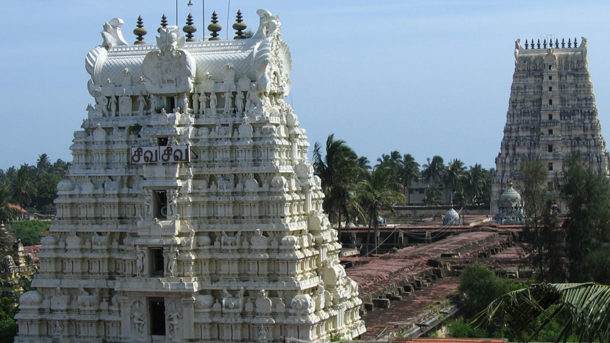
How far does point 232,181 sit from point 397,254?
33.3 metres

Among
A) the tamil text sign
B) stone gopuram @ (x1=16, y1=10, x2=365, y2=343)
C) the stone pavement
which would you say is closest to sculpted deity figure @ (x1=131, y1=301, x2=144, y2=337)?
stone gopuram @ (x1=16, y1=10, x2=365, y2=343)

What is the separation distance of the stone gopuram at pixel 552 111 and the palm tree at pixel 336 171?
5087 centimetres

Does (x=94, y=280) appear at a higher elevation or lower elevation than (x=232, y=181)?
lower

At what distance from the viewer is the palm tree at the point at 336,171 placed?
65.4m

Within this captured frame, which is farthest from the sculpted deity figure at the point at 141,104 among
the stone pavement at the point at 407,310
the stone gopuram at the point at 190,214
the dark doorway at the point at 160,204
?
the stone pavement at the point at 407,310

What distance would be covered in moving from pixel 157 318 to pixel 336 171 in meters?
31.7

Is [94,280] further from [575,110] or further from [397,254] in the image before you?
[575,110]

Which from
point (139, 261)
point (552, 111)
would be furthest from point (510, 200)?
point (139, 261)

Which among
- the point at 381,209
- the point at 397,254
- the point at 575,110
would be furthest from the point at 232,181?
the point at 575,110

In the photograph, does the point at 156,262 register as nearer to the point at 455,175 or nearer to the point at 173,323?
the point at 173,323

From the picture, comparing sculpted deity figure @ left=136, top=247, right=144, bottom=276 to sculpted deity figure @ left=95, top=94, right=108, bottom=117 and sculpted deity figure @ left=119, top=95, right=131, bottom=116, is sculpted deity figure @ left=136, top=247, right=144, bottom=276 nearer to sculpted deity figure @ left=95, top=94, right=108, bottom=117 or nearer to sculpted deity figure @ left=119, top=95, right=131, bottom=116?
sculpted deity figure @ left=119, top=95, right=131, bottom=116

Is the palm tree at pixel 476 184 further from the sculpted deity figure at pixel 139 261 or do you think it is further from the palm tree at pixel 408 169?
the sculpted deity figure at pixel 139 261

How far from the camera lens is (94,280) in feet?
121

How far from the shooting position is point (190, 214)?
35.5 meters
